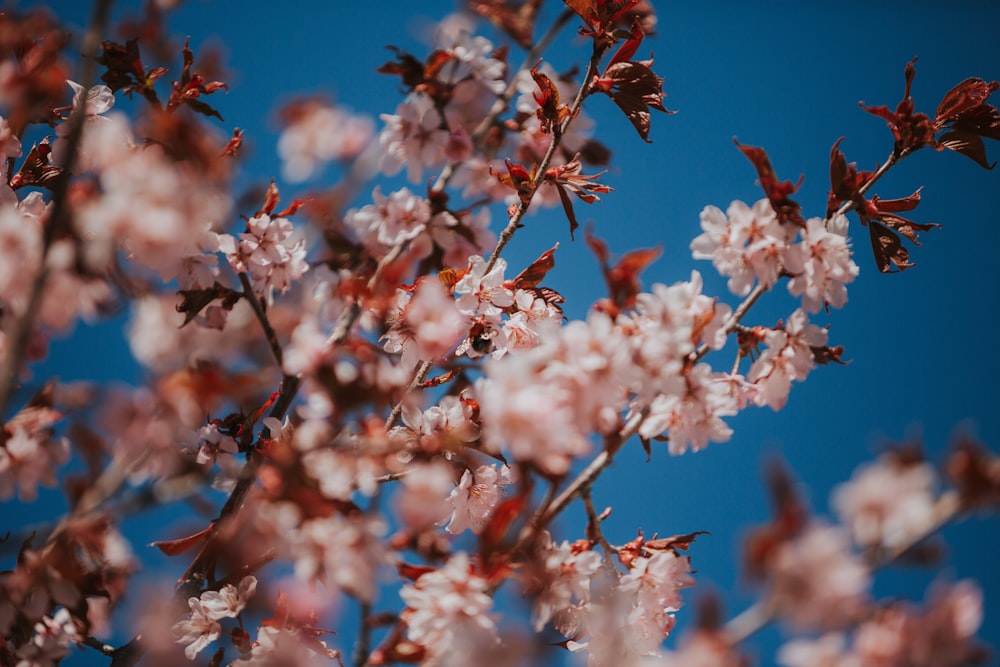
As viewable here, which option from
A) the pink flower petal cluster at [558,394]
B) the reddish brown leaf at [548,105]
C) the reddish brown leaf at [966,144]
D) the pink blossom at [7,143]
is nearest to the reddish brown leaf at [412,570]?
the pink flower petal cluster at [558,394]

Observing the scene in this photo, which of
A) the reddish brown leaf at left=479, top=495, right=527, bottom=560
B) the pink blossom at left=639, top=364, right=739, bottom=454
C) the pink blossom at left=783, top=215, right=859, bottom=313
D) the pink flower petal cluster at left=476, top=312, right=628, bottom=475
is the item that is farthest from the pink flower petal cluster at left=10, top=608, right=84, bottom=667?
the pink blossom at left=783, top=215, right=859, bottom=313

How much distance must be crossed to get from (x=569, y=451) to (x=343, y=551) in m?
0.46

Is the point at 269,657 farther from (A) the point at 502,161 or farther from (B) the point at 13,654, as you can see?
(A) the point at 502,161

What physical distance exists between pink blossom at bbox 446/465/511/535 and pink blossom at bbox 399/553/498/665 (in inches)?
21.3

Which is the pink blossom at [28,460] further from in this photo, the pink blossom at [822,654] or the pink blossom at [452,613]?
the pink blossom at [822,654]

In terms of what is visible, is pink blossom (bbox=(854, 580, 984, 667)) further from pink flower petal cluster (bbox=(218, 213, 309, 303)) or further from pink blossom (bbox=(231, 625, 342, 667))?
pink flower petal cluster (bbox=(218, 213, 309, 303))

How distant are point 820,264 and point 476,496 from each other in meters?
1.15

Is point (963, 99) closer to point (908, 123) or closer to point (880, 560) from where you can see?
point (908, 123)

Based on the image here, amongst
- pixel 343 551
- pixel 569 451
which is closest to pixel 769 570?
pixel 569 451

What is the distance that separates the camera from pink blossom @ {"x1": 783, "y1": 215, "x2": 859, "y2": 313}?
134 cm

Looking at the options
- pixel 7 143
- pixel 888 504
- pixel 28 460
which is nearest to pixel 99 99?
pixel 7 143

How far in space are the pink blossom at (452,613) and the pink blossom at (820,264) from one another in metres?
1.01

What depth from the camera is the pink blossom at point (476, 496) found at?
5.59 ft

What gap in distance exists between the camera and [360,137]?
1361 millimetres
